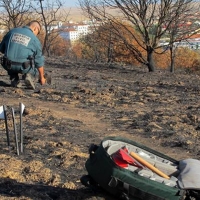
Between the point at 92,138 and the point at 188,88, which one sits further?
the point at 188,88

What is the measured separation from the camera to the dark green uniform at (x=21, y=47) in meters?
8.39

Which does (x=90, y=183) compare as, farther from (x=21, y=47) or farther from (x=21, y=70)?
(x=21, y=70)

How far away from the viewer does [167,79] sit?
40.7 ft

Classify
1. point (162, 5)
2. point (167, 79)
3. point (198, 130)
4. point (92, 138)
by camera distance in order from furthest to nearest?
point (162, 5), point (167, 79), point (198, 130), point (92, 138)

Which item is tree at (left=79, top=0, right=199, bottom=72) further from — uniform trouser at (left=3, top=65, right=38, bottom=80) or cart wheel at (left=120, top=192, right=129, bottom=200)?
cart wheel at (left=120, top=192, right=129, bottom=200)

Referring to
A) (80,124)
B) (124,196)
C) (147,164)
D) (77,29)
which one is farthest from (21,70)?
(77,29)

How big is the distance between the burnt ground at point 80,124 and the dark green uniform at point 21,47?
2.18 feet

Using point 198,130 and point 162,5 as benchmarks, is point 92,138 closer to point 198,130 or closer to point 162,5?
point 198,130

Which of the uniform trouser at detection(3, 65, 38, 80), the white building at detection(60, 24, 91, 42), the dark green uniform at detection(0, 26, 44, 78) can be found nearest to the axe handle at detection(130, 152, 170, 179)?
the dark green uniform at detection(0, 26, 44, 78)

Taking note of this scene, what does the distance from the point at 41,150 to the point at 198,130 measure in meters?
2.52

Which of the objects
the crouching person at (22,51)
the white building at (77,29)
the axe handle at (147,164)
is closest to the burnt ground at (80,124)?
the axe handle at (147,164)

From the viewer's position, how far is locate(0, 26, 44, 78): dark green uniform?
27.5 ft


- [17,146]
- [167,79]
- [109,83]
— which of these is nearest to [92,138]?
[17,146]

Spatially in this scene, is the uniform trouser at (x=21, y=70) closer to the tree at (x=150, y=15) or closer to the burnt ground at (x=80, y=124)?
the burnt ground at (x=80, y=124)
